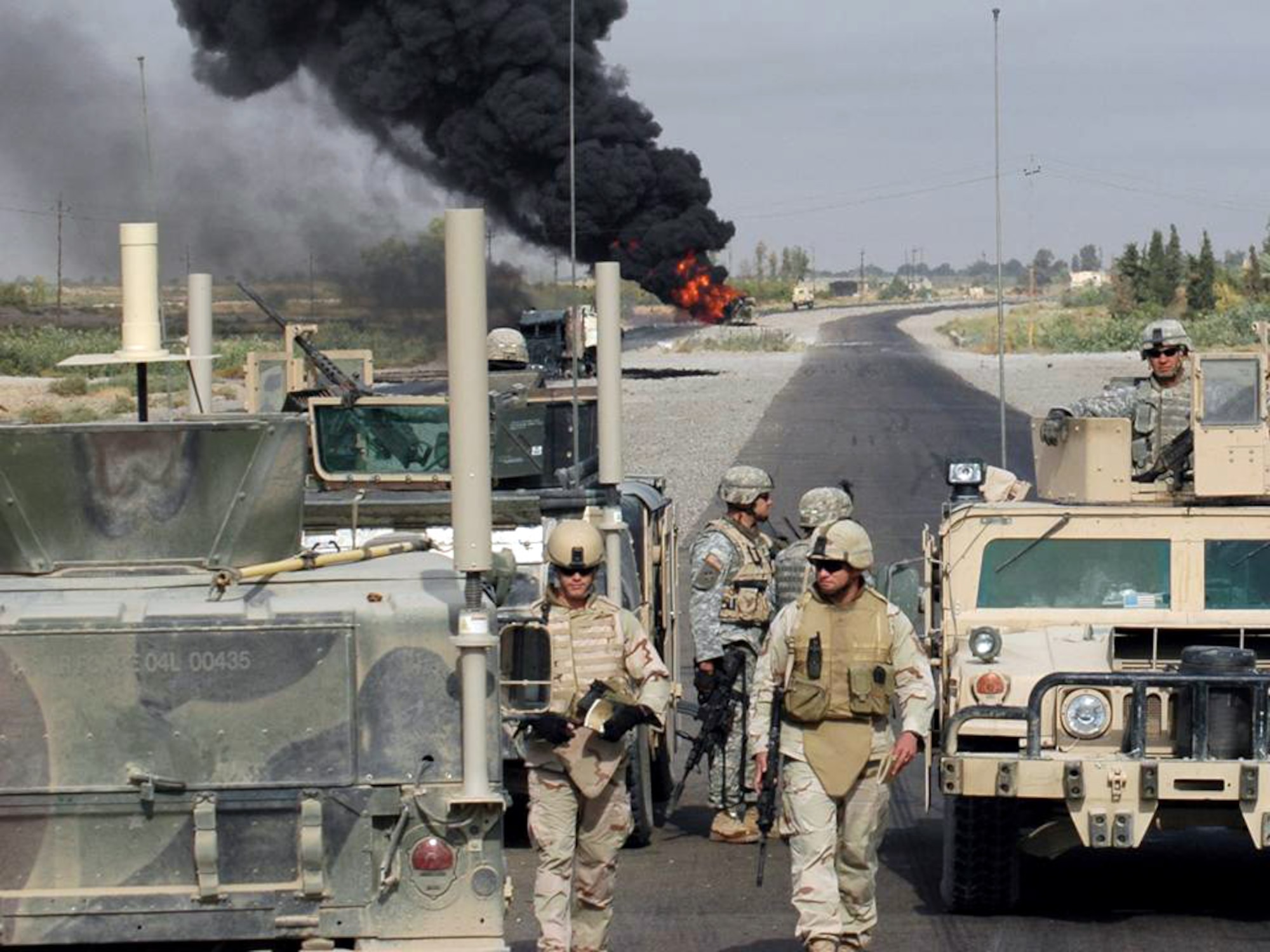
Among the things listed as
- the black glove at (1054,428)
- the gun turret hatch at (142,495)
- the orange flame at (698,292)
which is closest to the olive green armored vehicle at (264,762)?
the gun turret hatch at (142,495)

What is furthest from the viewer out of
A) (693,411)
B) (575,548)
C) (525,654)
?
(693,411)

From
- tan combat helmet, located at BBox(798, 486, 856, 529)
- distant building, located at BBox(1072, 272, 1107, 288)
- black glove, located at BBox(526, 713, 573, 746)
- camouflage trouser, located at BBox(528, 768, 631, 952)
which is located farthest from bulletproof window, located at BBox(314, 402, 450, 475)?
distant building, located at BBox(1072, 272, 1107, 288)

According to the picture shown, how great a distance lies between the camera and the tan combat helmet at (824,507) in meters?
10.1

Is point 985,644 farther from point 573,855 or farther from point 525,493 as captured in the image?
point 573,855

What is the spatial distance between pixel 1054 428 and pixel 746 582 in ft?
5.30

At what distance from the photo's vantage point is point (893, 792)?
1263 cm

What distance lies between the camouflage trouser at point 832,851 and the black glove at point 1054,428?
3.53m

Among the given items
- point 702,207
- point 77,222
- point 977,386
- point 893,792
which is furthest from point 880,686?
point 702,207

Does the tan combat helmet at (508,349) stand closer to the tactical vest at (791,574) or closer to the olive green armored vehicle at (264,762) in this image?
the tactical vest at (791,574)

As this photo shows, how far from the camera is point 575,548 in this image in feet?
25.7

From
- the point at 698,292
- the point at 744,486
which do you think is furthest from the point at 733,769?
the point at 698,292

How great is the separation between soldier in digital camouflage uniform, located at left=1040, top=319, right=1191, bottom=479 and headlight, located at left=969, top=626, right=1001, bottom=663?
1.75m

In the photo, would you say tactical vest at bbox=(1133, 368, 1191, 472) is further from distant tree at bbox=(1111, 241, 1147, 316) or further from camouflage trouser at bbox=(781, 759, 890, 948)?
distant tree at bbox=(1111, 241, 1147, 316)

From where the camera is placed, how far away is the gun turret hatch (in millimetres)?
6746
